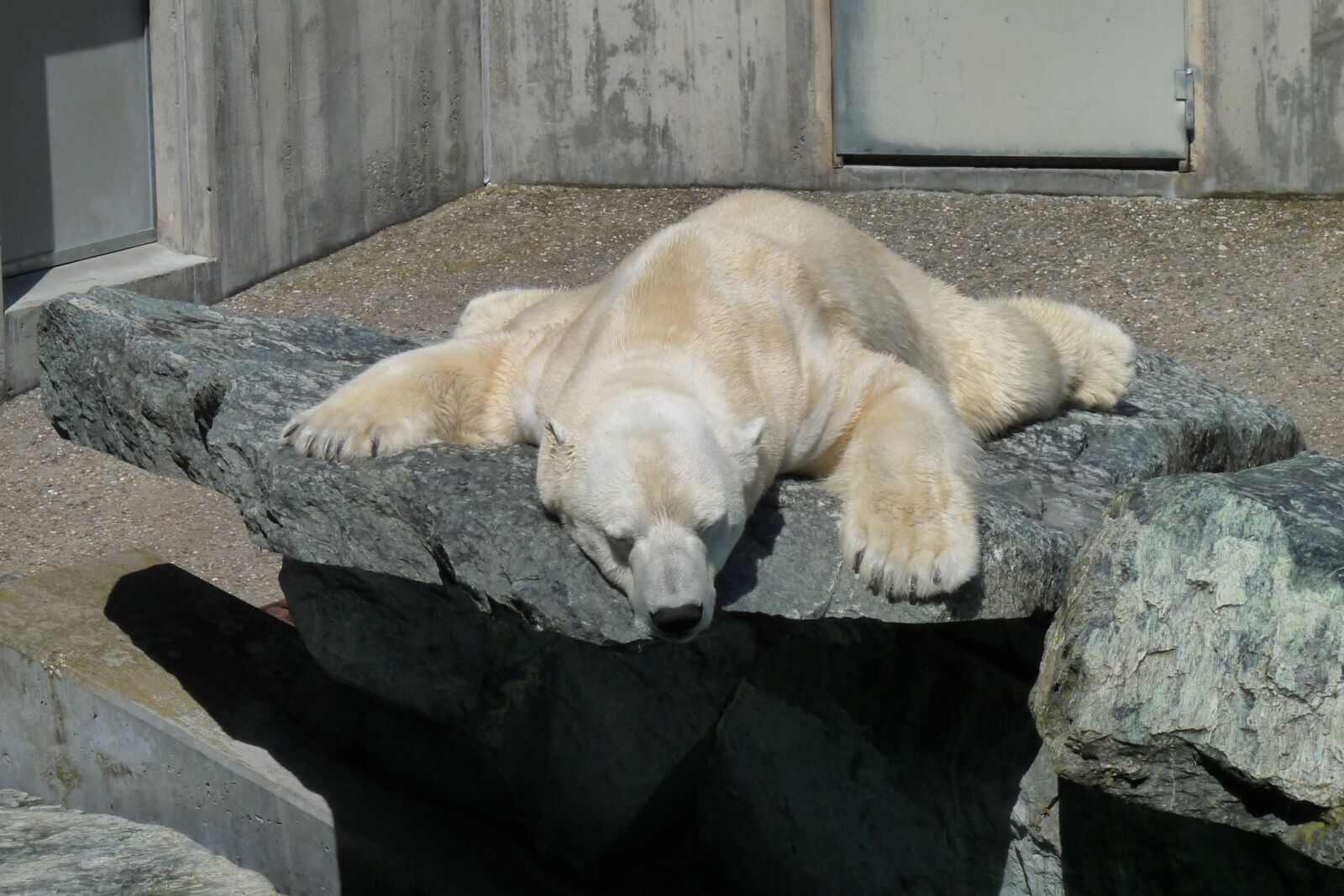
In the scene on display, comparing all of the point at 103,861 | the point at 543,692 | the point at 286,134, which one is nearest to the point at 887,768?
the point at 543,692

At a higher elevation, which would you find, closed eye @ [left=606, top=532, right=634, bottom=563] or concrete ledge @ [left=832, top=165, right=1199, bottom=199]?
concrete ledge @ [left=832, top=165, right=1199, bottom=199]

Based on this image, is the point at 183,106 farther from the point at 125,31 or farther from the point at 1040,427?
the point at 1040,427

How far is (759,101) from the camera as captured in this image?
28.8ft

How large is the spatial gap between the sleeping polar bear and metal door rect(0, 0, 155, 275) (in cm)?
399

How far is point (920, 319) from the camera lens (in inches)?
157

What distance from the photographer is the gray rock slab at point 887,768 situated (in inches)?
135

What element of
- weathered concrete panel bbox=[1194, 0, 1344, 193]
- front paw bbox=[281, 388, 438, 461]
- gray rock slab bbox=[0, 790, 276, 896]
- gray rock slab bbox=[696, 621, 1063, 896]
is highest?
weathered concrete panel bbox=[1194, 0, 1344, 193]

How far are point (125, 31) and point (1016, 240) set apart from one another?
455 centimetres

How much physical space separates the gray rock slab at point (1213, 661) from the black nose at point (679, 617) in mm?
769

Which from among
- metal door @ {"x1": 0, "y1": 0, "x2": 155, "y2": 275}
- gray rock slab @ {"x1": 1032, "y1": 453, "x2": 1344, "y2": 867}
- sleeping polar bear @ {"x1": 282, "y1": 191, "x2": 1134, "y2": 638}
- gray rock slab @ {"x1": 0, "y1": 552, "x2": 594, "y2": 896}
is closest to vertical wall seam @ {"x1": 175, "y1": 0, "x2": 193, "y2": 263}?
metal door @ {"x1": 0, "y1": 0, "x2": 155, "y2": 275}

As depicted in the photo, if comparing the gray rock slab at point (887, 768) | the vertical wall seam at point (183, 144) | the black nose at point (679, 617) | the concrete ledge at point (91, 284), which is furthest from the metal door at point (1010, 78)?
the black nose at point (679, 617)

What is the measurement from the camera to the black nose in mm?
2570

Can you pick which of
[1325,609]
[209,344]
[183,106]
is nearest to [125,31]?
[183,106]

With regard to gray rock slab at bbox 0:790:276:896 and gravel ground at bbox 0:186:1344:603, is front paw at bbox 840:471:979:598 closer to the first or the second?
A: gray rock slab at bbox 0:790:276:896
